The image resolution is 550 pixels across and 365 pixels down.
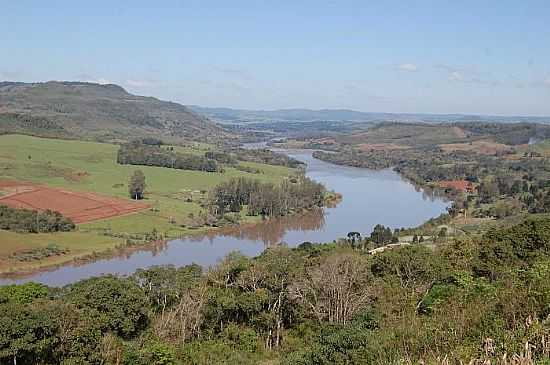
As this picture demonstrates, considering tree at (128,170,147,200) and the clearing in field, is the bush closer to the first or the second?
tree at (128,170,147,200)

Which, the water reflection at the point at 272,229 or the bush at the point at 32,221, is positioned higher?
the bush at the point at 32,221

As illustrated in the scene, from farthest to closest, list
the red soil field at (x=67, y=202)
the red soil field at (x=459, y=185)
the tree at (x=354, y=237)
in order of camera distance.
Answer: the red soil field at (x=459, y=185), the red soil field at (x=67, y=202), the tree at (x=354, y=237)

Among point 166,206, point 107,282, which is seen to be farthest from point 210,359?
point 166,206

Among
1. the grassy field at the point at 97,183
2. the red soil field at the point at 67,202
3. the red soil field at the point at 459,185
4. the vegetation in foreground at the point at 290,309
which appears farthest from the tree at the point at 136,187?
the red soil field at the point at 459,185

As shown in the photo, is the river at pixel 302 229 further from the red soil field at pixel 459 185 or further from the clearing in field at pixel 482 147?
the clearing in field at pixel 482 147

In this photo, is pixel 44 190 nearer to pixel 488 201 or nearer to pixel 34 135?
pixel 34 135

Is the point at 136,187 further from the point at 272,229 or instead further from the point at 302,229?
the point at 302,229

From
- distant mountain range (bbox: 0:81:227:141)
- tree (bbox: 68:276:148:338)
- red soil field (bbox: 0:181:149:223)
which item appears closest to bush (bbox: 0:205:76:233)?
red soil field (bbox: 0:181:149:223)
